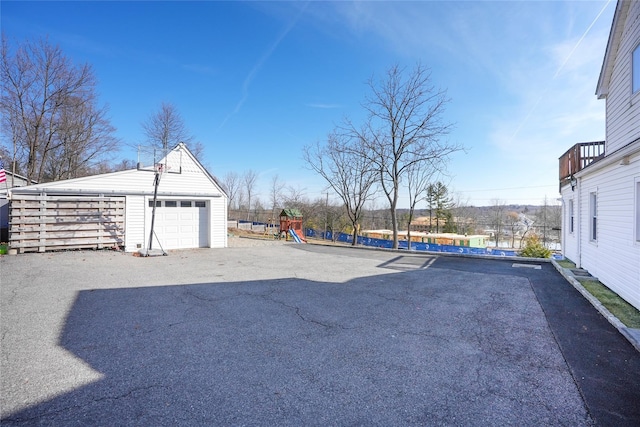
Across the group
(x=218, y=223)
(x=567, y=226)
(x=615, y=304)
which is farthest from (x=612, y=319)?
(x=218, y=223)

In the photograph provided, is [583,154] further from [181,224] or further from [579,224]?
[181,224]

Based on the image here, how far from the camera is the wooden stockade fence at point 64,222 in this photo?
9.70m

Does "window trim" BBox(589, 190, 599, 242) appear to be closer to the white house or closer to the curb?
the curb

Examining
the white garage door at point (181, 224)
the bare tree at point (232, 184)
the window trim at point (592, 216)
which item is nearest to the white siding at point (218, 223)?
the white garage door at point (181, 224)

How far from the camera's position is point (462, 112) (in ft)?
47.6

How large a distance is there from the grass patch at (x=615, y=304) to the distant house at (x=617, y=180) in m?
0.14

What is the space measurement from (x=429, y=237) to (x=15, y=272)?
28789 mm

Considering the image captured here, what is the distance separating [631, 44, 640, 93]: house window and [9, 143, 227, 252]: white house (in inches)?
515

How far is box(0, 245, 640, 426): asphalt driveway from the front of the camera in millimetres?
2229

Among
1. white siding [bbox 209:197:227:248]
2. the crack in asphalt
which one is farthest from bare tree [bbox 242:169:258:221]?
the crack in asphalt

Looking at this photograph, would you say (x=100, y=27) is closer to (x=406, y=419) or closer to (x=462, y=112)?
(x=406, y=419)

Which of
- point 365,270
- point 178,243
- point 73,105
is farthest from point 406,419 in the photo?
Answer: point 73,105

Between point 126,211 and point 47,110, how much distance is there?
35.2 feet

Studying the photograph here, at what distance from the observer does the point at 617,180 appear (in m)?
6.11
